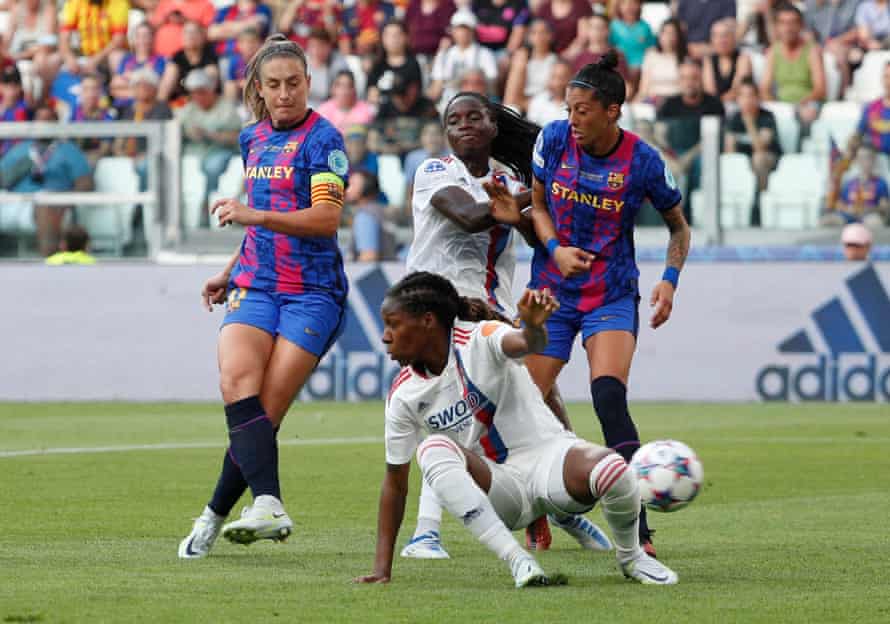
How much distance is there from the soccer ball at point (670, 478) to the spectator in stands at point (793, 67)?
13352 mm

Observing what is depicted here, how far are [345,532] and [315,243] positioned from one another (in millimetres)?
1591

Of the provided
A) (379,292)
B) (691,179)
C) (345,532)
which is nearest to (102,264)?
(379,292)

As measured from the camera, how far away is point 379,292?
1812 centimetres

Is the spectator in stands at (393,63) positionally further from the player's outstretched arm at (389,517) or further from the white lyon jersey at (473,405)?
the player's outstretched arm at (389,517)

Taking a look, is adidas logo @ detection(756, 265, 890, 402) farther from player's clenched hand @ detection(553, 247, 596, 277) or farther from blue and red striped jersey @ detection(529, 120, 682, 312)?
player's clenched hand @ detection(553, 247, 596, 277)

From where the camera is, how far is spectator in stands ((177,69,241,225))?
1888 centimetres

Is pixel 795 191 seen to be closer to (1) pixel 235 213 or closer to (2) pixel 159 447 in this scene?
(2) pixel 159 447

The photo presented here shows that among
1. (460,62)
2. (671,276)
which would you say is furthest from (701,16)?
(671,276)

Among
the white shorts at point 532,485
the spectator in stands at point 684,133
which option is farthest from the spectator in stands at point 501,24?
the white shorts at point 532,485

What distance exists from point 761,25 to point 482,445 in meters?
15.2

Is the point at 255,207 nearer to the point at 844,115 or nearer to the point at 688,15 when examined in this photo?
the point at 844,115

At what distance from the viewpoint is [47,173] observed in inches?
750

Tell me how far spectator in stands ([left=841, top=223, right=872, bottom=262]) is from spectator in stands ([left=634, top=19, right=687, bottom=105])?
11.2 ft

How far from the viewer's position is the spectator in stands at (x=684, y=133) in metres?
17.8
